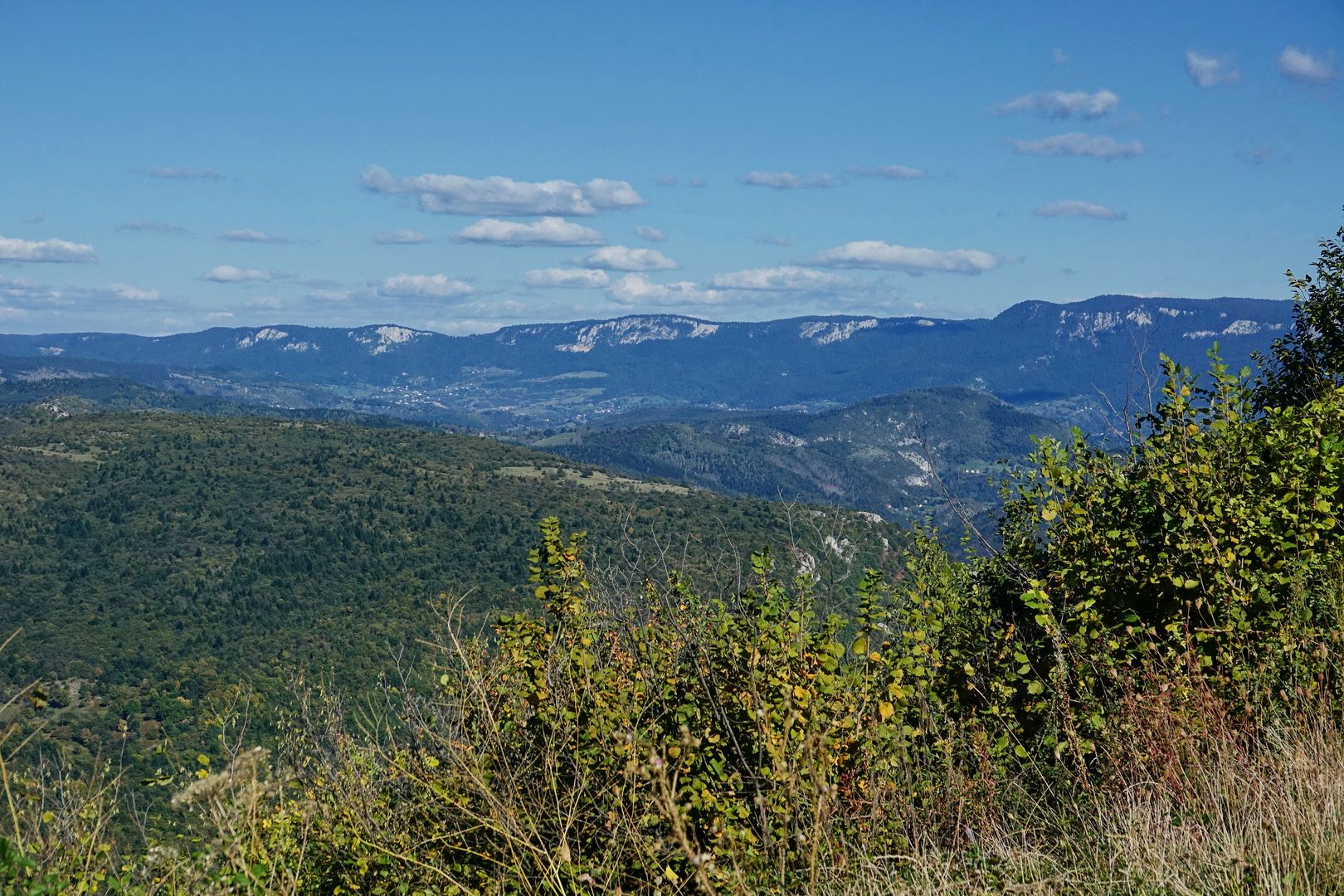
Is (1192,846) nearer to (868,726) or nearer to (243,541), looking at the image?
(868,726)

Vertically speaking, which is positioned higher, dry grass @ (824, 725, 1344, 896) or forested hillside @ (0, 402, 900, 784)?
dry grass @ (824, 725, 1344, 896)

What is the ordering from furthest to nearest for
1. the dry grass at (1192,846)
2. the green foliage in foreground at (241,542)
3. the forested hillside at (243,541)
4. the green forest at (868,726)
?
1. the forested hillside at (243,541)
2. the green foliage in foreground at (241,542)
3. the green forest at (868,726)
4. the dry grass at (1192,846)

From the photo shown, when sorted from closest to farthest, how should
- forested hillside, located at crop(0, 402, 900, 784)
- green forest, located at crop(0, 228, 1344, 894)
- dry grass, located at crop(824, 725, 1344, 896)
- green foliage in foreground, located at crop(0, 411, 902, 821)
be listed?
1. dry grass, located at crop(824, 725, 1344, 896)
2. green forest, located at crop(0, 228, 1344, 894)
3. green foliage in foreground, located at crop(0, 411, 902, 821)
4. forested hillside, located at crop(0, 402, 900, 784)

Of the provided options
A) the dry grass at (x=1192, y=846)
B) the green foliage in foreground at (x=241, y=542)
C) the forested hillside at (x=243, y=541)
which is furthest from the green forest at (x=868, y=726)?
the forested hillside at (x=243, y=541)

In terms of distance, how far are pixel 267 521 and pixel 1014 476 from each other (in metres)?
96.1

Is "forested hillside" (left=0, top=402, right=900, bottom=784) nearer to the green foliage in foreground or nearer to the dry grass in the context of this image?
the green foliage in foreground

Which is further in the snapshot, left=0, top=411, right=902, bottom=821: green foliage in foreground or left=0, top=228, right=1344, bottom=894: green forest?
left=0, top=411, right=902, bottom=821: green foliage in foreground

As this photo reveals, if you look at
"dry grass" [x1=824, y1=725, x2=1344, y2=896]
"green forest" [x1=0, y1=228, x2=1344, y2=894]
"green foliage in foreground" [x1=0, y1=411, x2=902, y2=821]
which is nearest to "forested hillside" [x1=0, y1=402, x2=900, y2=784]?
"green foliage in foreground" [x1=0, y1=411, x2=902, y2=821]

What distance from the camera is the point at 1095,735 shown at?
5039 millimetres

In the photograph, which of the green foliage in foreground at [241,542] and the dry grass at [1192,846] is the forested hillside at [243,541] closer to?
the green foliage in foreground at [241,542]

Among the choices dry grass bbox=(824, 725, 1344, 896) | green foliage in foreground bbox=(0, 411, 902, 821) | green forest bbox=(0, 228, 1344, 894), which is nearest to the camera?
dry grass bbox=(824, 725, 1344, 896)

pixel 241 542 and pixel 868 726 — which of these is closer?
pixel 868 726

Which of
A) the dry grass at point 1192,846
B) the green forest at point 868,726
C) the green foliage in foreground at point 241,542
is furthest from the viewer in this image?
the green foliage in foreground at point 241,542

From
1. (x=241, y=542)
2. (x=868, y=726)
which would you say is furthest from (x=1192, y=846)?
(x=241, y=542)
